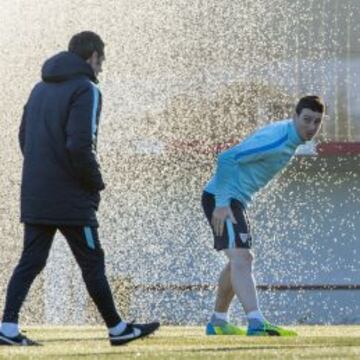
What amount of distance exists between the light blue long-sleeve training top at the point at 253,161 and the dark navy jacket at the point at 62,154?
3.92 ft

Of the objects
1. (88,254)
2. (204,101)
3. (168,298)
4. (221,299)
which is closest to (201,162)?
(204,101)

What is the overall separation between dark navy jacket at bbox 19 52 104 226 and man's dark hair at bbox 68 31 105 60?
0.04 meters

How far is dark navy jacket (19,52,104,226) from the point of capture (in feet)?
24.3

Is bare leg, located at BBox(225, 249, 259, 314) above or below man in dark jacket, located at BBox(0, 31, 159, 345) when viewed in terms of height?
below

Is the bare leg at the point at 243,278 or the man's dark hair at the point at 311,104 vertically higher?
the man's dark hair at the point at 311,104

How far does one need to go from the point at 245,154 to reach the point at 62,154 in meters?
1.39

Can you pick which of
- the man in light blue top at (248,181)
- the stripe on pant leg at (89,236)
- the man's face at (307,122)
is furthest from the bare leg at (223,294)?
the stripe on pant leg at (89,236)

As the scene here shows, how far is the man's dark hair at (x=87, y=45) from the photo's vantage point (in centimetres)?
755

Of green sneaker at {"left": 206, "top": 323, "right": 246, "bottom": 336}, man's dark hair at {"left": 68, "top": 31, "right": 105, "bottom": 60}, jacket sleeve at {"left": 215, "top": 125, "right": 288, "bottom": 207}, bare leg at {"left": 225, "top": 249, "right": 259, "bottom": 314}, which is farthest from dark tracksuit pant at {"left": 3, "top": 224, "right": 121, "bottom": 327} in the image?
green sneaker at {"left": 206, "top": 323, "right": 246, "bottom": 336}

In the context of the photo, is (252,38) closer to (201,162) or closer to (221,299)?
(201,162)

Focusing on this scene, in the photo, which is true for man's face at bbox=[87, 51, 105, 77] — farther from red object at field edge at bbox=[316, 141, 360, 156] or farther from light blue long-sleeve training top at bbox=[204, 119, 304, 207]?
red object at field edge at bbox=[316, 141, 360, 156]

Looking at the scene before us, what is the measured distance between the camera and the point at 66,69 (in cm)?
751

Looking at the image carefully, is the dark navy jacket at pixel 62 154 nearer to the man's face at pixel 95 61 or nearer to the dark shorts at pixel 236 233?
the man's face at pixel 95 61

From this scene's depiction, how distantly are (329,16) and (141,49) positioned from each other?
3433 mm
